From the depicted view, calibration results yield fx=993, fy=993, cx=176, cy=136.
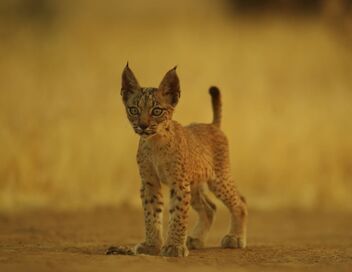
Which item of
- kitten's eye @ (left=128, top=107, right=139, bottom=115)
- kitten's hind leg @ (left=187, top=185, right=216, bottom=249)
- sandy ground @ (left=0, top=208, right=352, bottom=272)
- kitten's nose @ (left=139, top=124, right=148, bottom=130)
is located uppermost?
kitten's eye @ (left=128, top=107, right=139, bottom=115)

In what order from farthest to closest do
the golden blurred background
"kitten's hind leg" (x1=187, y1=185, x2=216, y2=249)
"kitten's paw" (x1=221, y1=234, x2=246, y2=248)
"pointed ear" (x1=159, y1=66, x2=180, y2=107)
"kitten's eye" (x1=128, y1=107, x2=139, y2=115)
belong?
the golden blurred background → "kitten's hind leg" (x1=187, y1=185, x2=216, y2=249) → "kitten's paw" (x1=221, y1=234, x2=246, y2=248) → "pointed ear" (x1=159, y1=66, x2=180, y2=107) → "kitten's eye" (x1=128, y1=107, x2=139, y2=115)

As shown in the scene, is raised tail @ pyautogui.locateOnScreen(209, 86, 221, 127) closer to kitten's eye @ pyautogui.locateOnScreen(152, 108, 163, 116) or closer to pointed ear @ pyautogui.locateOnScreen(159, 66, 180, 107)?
pointed ear @ pyautogui.locateOnScreen(159, 66, 180, 107)

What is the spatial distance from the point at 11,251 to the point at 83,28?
11.3m

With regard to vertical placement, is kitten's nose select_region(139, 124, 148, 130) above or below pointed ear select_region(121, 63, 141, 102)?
below

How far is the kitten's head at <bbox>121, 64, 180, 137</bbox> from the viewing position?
895 cm

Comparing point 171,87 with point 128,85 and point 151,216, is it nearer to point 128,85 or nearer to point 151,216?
point 128,85

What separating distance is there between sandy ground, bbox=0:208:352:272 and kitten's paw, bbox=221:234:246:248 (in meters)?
0.10

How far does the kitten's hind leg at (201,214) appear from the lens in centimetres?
1029

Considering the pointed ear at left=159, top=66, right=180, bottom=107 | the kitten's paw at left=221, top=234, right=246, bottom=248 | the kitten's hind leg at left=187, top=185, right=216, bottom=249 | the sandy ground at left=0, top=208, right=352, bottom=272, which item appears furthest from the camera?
the kitten's hind leg at left=187, top=185, right=216, bottom=249

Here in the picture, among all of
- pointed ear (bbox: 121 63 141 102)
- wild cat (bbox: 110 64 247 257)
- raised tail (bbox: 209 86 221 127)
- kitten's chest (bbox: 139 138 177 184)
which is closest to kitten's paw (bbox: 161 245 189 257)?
wild cat (bbox: 110 64 247 257)

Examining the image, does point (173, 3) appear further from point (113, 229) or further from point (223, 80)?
point (113, 229)

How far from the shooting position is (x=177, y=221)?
920 cm

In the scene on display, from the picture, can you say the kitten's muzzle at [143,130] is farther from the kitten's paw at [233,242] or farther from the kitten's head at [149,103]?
the kitten's paw at [233,242]

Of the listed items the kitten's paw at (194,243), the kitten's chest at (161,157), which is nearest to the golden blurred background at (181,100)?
the kitten's paw at (194,243)
